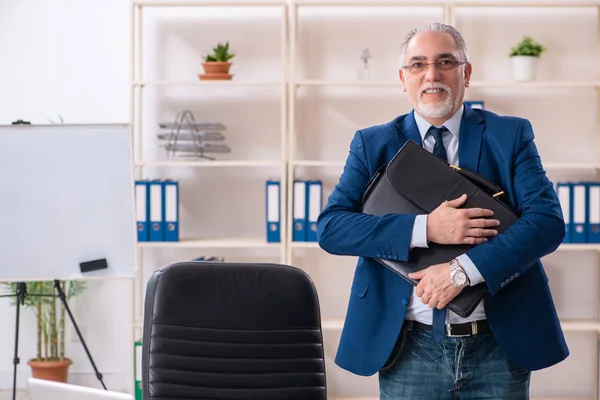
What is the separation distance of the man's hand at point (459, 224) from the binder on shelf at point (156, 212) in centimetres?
261

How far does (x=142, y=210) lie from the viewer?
4121 millimetres

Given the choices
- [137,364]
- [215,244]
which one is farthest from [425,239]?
[137,364]

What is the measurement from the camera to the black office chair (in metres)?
1.75

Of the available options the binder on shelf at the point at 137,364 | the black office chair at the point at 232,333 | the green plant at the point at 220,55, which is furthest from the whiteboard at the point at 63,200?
the black office chair at the point at 232,333

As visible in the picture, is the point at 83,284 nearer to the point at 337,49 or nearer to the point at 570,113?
the point at 337,49

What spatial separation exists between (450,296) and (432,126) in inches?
15.9

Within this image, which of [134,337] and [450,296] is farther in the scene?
[134,337]

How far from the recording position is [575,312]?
441 centimetres

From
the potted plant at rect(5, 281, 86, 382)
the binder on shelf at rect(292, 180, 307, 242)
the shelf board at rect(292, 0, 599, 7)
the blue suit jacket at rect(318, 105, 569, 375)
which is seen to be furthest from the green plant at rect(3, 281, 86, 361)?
the blue suit jacket at rect(318, 105, 569, 375)

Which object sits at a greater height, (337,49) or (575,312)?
(337,49)

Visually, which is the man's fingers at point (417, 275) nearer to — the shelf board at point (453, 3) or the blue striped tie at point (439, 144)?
the blue striped tie at point (439, 144)

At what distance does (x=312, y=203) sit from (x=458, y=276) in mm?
2489

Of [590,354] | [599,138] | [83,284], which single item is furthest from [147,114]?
[590,354]

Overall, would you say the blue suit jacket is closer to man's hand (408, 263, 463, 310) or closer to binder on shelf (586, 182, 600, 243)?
man's hand (408, 263, 463, 310)
